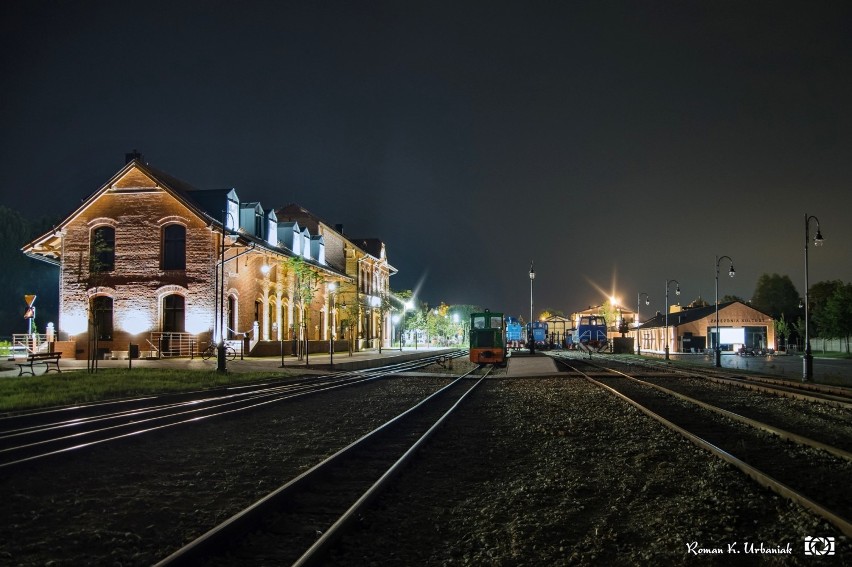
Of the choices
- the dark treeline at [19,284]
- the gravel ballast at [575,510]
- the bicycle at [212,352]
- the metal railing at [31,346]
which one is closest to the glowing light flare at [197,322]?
the bicycle at [212,352]

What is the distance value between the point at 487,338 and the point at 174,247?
1863cm

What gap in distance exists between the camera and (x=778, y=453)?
33.3 feet

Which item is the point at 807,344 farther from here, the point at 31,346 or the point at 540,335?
the point at 540,335

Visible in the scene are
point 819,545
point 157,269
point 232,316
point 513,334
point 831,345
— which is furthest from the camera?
point 513,334

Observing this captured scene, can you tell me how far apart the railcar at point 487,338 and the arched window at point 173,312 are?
16.5m

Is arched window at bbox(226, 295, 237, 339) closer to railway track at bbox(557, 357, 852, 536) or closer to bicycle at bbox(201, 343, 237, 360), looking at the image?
bicycle at bbox(201, 343, 237, 360)

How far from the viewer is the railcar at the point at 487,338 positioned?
130 ft

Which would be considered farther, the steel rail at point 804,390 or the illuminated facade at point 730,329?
the illuminated facade at point 730,329

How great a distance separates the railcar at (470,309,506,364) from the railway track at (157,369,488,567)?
2878 cm

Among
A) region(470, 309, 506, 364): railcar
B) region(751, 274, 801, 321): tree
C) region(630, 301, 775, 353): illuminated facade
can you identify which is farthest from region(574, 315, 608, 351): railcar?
region(751, 274, 801, 321): tree

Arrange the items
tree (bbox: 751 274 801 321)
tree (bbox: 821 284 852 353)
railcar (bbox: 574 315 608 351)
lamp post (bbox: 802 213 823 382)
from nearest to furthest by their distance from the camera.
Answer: lamp post (bbox: 802 213 823 382) < tree (bbox: 821 284 852 353) < railcar (bbox: 574 315 608 351) < tree (bbox: 751 274 801 321)

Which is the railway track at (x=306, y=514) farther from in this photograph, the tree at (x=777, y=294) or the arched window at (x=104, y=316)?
the tree at (x=777, y=294)

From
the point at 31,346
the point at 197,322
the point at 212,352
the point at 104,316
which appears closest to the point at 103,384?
the point at 212,352

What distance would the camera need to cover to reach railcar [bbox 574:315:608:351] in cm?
7212
